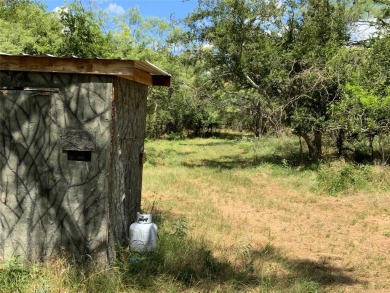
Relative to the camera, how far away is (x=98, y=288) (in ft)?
15.3

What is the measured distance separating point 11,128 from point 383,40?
38.7ft

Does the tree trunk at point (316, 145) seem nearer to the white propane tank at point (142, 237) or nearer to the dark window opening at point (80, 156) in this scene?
the white propane tank at point (142, 237)

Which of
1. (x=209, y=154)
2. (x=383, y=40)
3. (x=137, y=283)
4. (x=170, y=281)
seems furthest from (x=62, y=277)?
(x=209, y=154)

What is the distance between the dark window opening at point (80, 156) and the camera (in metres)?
5.15

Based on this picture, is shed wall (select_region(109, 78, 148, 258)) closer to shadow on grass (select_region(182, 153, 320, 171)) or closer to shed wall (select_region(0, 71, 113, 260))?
shed wall (select_region(0, 71, 113, 260))

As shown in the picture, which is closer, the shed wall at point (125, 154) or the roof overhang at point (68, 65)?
the roof overhang at point (68, 65)

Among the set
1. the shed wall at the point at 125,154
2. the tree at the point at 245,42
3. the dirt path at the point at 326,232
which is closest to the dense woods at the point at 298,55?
the tree at the point at 245,42

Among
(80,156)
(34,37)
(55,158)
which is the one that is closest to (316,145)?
(34,37)

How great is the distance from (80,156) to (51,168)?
397 mm

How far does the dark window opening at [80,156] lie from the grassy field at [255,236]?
126 cm

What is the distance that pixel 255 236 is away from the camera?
801cm

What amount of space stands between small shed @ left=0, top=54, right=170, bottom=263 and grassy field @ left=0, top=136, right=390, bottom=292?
0.38 meters

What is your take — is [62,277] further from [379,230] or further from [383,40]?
[383,40]

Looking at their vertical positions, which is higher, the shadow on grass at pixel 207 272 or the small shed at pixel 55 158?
the small shed at pixel 55 158
